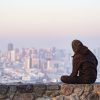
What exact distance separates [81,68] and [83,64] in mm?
92

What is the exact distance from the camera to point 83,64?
10.8m

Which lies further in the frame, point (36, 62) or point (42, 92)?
point (36, 62)

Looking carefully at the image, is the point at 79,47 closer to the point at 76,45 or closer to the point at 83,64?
the point at 76,45

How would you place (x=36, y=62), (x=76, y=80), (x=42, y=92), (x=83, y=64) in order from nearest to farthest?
1. (x=76, y=80)
2. (x=83, y=64)
3. (x=42, y=92)
4. (x=36, y=62)

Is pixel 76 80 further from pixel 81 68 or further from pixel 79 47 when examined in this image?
pixel 79 47

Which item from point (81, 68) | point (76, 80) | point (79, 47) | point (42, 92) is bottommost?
point (42, 92)

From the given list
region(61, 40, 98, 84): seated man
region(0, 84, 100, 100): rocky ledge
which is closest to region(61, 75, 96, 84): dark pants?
region(61, 40, 98, 84): seated man

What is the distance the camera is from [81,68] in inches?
424

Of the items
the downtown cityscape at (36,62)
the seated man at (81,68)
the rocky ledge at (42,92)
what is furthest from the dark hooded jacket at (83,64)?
the downtown cityscape at (36,62)

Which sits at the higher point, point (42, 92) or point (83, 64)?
point (83, 64)

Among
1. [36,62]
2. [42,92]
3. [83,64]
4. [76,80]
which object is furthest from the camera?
[36,62]

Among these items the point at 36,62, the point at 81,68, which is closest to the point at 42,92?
the point at 81,68

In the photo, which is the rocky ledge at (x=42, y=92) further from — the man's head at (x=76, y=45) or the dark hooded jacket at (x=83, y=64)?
the man's head at (x=76, y=45)

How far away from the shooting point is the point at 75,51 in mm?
10922
